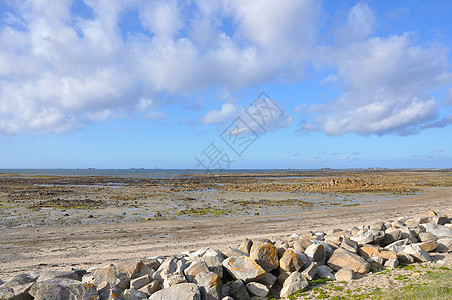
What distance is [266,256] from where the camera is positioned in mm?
7711

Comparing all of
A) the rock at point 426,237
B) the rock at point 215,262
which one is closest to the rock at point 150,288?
the rock at point 215,262

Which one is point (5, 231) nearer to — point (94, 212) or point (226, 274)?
point (94, 212)

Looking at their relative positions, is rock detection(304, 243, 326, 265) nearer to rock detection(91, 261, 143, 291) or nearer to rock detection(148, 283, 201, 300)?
rock detection(148, 283, 201, 300)

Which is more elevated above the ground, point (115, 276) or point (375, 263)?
point (115, 276)

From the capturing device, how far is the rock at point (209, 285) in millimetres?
6430

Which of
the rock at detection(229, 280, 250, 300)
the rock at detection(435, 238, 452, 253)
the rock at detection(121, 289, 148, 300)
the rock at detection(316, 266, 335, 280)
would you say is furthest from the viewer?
the rock at detection(435, 238, 452, 253)

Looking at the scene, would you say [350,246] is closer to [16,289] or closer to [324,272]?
[324,272]

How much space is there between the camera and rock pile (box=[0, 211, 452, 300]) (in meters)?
6.13

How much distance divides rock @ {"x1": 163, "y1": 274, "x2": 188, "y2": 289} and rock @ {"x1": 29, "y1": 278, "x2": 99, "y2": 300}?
144cm

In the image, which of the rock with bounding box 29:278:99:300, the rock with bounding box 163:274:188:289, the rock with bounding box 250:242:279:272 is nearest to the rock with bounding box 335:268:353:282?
the rock with bounding box 250:242:279:272

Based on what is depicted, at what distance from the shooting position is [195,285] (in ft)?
21.0

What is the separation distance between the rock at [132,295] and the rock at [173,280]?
0.53 m

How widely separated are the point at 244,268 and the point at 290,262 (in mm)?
1289

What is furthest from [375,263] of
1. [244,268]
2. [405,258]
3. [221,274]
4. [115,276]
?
[115,276]
